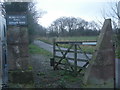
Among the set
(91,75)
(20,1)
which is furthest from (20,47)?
(91,75)

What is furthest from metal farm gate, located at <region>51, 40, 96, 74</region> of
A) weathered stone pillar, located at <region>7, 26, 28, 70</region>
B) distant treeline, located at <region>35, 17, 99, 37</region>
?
weathered stone pillar, located at <region>7, 26, 28, 70</region>

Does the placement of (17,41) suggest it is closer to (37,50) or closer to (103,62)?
(103,62)

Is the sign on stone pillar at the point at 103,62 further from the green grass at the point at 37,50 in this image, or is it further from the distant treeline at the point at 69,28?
the green grass at the point at 37,50

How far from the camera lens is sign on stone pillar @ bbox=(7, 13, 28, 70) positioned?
5293 millimetres

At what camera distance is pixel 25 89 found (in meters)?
5.33

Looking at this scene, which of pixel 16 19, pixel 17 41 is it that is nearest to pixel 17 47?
pixel 17 41

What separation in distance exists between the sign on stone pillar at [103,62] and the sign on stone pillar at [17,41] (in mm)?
1596

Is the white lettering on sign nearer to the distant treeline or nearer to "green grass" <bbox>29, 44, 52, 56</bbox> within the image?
the distant treeline

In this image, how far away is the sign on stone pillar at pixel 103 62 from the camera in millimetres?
5223

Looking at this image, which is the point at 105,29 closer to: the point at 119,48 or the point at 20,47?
the point at 20,47

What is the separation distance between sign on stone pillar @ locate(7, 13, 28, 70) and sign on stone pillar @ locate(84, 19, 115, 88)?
5.24 feet

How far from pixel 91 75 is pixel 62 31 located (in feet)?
4.94

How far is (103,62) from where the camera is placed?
17.3 ft

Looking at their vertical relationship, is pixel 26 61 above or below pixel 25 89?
above
